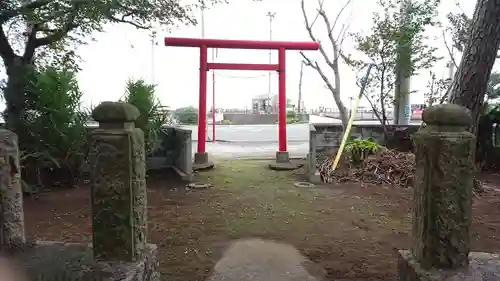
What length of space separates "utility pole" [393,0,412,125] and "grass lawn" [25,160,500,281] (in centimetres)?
293

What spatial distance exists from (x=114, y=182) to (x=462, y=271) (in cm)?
159

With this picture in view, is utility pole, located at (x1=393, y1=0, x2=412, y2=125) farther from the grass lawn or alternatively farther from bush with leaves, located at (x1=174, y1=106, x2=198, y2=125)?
bush with leaves, located at (x1=174, y1=106, x2=198, y2=125)

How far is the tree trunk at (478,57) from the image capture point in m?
4.07

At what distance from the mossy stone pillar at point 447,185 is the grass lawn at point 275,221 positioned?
807 mm

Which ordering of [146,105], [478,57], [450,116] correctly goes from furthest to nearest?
[146,105] → [478,57] → [450,116]

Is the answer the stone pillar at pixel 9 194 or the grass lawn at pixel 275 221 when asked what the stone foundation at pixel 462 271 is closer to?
the grass lawn at pixel 275 221

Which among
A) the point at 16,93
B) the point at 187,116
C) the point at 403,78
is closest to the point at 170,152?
the point at 16,93

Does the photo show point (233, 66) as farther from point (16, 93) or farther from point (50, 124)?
point (16, 93)

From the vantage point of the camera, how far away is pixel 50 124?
464 cm

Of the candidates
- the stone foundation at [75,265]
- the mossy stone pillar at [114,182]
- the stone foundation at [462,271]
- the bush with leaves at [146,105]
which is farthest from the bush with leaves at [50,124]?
the stone foundation at [462,271]

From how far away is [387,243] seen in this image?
120 inches

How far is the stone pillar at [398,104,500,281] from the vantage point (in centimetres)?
161

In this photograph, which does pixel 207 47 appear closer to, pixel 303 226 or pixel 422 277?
pixel 303 226

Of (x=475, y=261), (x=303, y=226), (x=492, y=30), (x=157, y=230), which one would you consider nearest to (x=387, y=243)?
(x=303, y=226)
